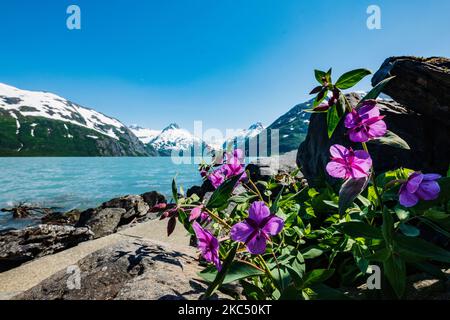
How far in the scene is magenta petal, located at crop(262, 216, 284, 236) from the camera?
175cm

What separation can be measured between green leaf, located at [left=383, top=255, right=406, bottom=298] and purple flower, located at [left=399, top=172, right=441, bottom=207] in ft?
1.28

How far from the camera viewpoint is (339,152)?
6.15 ft

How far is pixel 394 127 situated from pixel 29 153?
214 metres

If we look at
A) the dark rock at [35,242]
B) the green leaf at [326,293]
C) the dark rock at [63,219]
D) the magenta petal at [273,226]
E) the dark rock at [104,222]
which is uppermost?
the magenta petal at [273,226]

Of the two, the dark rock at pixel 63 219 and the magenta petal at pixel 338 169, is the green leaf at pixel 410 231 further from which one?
the dark rock at pixel 63 219

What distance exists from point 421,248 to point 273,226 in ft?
3.02

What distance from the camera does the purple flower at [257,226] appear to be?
1.76 metres

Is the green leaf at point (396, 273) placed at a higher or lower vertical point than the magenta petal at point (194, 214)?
lower

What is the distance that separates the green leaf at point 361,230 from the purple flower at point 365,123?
0.56 metres

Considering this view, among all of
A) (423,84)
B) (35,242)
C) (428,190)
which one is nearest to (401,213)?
(428,190)

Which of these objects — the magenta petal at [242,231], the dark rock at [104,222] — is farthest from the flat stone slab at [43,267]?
the dark rock at [104,222]

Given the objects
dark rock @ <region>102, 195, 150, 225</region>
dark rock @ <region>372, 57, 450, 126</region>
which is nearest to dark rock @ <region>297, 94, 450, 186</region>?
dark rock @ <region>372, 57, 450, 126</region>
